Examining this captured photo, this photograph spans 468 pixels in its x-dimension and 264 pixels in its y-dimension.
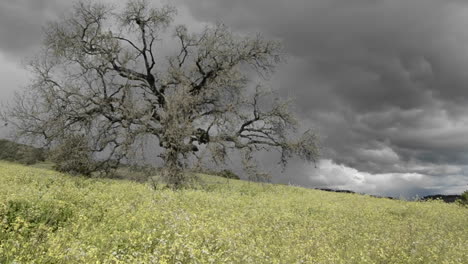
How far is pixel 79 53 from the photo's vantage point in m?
28.3

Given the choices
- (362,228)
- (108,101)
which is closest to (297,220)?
(362,228)

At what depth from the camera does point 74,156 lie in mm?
25516

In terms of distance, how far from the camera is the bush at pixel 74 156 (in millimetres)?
25406

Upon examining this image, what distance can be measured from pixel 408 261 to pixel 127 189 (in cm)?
1306

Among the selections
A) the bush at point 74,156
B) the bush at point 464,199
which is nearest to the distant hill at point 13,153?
the bush at point 74,156

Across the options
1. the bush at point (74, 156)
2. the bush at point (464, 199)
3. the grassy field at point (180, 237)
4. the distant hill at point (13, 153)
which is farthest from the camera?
the distant hill at point (13, 153)

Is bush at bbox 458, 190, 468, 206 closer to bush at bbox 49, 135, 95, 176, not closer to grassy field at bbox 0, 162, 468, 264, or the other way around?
grassy field at bbox 0, 162, 468, 264

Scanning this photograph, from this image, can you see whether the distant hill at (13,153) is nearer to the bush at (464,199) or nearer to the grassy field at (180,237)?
the grassy field at (180,237)

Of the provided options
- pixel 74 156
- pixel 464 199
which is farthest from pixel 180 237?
pixel 464 199

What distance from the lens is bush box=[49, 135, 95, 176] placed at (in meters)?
25.4

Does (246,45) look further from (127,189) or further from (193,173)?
(127,189)

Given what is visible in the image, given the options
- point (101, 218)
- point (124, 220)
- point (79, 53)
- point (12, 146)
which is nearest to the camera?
point (124, 220)

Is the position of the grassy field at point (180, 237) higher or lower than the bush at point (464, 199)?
lower

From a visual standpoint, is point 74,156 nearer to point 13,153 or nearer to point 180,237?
point 180,237
